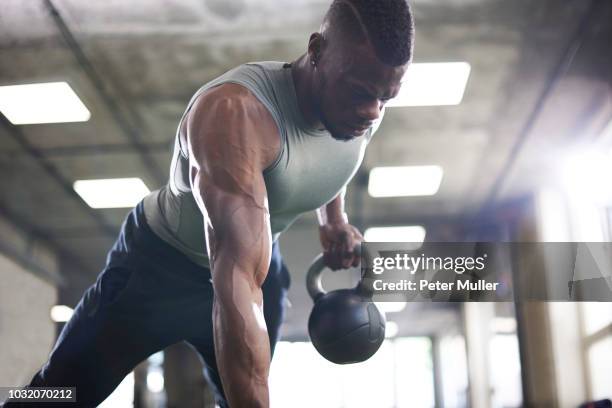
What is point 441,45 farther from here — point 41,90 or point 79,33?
point 41,90

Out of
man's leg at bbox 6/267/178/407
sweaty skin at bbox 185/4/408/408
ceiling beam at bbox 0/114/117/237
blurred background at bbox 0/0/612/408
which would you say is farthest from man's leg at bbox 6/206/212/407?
ceiling beam at bbox 0/114/117/237

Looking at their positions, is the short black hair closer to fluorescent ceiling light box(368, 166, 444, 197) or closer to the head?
the head

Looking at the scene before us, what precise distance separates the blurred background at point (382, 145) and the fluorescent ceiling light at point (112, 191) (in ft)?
0.04

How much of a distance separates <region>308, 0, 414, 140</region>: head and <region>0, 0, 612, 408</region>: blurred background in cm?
149

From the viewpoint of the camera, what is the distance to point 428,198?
11.0ft

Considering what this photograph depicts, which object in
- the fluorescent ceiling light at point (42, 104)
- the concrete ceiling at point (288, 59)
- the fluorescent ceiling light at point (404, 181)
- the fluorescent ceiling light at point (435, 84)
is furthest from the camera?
the fluorescent ceiling light at point (404, 181)

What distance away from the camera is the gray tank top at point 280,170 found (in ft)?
2.91

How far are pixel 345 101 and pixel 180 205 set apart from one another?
28cm

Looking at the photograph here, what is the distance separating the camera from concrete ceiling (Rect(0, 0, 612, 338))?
2.47m

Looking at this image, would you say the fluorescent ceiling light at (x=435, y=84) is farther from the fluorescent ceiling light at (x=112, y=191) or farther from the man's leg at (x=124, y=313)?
the man's leg at (x=124, y=313)

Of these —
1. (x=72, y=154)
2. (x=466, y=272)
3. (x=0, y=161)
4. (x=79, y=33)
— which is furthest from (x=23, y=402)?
(x=0, y=161)

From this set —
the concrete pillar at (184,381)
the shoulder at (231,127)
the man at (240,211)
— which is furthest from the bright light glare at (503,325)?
the shoulder at (231,127)

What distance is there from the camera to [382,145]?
309 cm

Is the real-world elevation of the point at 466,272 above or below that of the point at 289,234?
below
